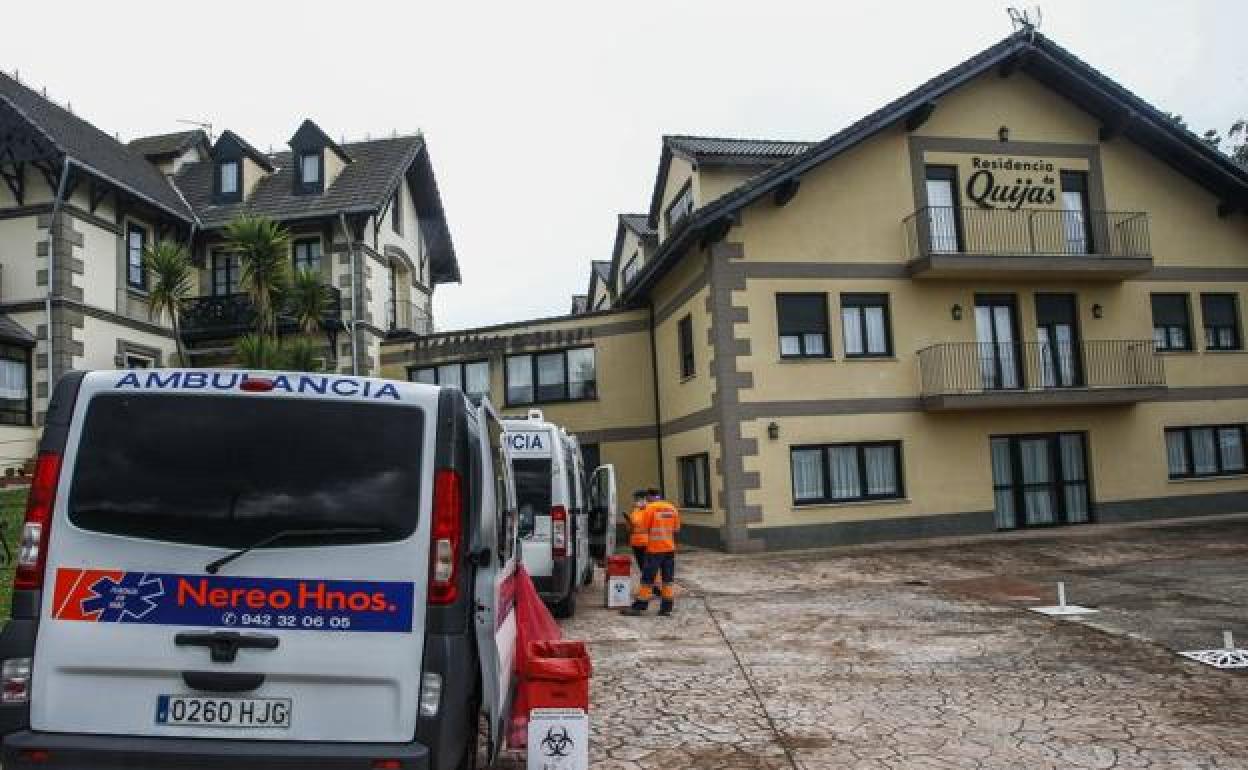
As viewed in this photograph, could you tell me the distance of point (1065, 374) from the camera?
2092 cm

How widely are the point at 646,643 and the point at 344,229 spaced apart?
19.9 meters

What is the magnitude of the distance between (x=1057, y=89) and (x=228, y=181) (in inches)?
901

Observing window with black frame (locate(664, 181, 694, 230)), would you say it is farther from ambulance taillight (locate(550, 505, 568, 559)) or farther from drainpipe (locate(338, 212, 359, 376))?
ambulance taillight (locate(550, 505, 568, 559))

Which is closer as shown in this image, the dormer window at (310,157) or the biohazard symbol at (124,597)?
the biohazard symbol at (124,597)

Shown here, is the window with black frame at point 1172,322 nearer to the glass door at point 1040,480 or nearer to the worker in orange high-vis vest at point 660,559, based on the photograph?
the glass door at point 1040,480

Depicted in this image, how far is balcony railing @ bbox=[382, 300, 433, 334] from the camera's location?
2827cm

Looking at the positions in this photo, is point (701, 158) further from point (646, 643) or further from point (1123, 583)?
point (646, 643)

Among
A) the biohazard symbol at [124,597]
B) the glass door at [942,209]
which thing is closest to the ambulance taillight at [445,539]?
the biohazard symbol at [124,597]

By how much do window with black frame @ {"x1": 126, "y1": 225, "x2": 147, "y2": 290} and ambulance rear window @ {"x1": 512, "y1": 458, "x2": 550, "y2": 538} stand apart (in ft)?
58.6

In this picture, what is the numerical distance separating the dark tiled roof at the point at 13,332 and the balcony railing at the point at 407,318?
30.4 ft

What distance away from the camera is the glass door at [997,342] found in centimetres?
2025

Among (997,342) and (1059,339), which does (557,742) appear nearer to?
(997,342)

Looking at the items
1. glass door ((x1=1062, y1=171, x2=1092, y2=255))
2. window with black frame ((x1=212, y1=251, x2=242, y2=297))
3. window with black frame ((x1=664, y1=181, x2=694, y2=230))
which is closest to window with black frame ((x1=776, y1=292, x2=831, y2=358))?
window with black frame ((x1=664, y1=181, x2=694, y2=230))

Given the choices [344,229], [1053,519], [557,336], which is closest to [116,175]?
[344,229]
